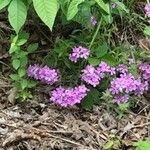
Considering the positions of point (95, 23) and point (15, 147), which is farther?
point (95, 23)

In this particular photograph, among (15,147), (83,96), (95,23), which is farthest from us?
(95,23)

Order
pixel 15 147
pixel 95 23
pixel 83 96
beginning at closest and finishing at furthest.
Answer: pixel 15 147
pixel 83 96
pixel 95 23

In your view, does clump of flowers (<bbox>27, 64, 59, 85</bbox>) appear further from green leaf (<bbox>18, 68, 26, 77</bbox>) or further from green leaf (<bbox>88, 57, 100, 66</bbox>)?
green leaf (<bbox>88, 57, 100, 66</bbox>)

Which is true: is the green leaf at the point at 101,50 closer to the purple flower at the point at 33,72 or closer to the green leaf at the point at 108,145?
the purple flower at the point at 33,72

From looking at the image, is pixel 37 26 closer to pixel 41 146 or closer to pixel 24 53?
pixel 24 53

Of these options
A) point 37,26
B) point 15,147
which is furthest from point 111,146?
point 37,26

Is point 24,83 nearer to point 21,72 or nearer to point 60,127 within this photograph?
point 21,72

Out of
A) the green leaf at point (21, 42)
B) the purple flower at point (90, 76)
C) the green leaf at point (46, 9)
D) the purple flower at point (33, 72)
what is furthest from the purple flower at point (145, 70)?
the green leaf at point (46, 9)

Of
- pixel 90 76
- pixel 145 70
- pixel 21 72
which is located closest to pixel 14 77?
pixel 21 72
